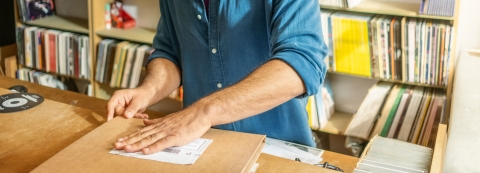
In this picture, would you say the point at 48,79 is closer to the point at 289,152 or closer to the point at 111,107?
the point at 111,107

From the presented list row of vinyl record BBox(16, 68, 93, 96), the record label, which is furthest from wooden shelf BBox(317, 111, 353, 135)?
the record label

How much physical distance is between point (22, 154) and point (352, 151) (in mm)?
1823

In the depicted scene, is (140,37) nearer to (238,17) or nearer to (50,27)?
(50,27)

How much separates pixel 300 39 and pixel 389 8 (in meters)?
1.20

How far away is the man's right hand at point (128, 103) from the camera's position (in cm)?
133

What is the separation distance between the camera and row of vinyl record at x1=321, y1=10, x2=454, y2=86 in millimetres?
2305

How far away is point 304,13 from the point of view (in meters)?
1.31

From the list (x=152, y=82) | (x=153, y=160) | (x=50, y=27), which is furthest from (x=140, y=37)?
(x=153, y=160)

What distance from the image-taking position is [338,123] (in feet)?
8.89

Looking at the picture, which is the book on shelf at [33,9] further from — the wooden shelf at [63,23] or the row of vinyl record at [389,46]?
the row of vinyl record at [389,46]

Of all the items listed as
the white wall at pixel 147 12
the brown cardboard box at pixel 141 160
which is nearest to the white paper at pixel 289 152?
the brown cardboard box at pixel 141 160

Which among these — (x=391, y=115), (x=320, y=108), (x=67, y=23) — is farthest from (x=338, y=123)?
(x=67, y=23)

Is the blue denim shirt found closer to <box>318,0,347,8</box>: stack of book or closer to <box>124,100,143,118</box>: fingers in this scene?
<box>124,100,143,118</box>: fingers

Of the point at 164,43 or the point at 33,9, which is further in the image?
the point at 33,9
